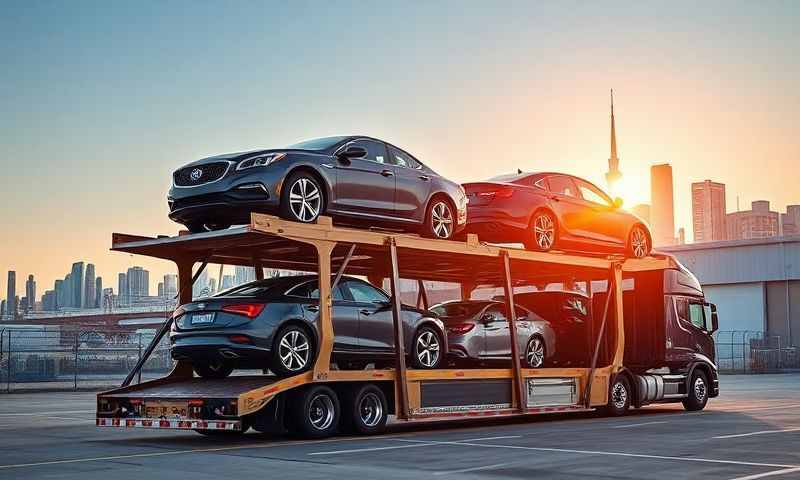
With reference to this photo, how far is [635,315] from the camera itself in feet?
63.6

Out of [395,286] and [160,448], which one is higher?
[395,286]

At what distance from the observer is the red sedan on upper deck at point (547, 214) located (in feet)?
53.2

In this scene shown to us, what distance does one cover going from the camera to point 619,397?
18344 mm

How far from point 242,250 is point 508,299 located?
13.6ft

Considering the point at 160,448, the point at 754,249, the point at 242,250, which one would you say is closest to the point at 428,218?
the point at 242,250

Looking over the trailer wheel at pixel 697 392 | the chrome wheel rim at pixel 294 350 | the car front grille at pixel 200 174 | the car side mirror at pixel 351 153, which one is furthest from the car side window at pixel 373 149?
the trailer wheel at pixel 697 392

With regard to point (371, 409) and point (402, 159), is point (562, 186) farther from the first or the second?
point (371, 409)

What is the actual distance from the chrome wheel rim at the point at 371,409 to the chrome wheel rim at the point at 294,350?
45.1 inches

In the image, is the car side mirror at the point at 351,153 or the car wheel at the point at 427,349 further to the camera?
the car wheel at the point at 427,349

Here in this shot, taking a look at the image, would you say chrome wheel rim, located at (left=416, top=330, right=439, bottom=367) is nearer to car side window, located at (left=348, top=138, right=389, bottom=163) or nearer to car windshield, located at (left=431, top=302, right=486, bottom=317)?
car windshield, located at (left=431, top=302, right=486, bottom=317)

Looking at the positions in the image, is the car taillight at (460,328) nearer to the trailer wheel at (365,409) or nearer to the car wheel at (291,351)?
the trailer wheel at (365,409)

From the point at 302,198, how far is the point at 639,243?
8.34 metres

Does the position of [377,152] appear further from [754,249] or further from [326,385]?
[754,249]

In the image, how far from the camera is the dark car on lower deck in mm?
12445
